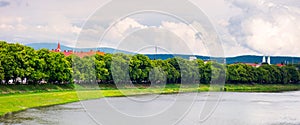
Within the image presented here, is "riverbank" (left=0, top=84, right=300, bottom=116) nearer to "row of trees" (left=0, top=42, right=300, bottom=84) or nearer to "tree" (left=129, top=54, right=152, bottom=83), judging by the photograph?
"row of trees" (left=0, top=42, right=300, bottom=84)

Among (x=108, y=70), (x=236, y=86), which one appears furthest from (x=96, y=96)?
(x=236, y=86)

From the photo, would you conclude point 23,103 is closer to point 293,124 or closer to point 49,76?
point 49,76

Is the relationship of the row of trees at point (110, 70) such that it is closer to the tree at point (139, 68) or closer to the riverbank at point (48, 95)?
the tree at point (139, 68)

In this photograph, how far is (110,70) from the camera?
77.3m

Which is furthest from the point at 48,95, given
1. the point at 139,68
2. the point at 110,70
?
the point at 139,68

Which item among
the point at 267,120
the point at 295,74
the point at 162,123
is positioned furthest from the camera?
the point at 295,74

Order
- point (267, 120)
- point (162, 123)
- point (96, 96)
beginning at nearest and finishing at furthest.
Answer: point (162, 123), point (267, 120), point (96, 96)

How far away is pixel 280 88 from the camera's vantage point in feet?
373

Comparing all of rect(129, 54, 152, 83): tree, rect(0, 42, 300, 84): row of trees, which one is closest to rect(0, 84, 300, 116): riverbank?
rect(0, 42, 300, 84): row of trees

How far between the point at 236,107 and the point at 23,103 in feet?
68.0

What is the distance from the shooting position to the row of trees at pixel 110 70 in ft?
186

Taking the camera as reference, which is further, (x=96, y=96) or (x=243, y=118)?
(x=96, y=96)

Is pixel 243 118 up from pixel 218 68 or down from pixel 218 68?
down

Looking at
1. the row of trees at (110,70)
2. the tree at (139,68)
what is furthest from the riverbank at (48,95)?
the tree at (139,68)
